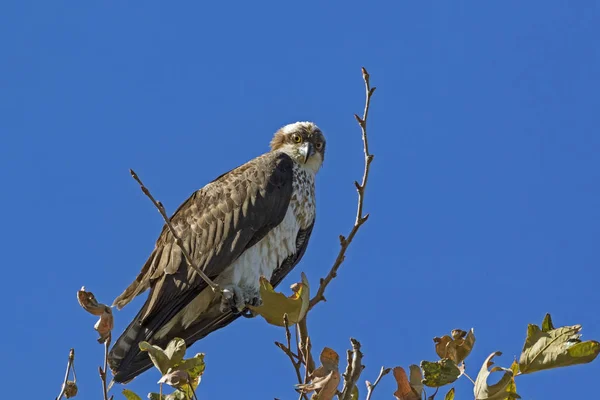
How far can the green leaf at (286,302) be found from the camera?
439 cm

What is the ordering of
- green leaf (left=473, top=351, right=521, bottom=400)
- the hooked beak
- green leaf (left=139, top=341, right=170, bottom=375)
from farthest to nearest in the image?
the hooked beak → green leaf (left=139, top=341, right=170, bottom=375) → green leaf (left=473, top=351, right=521, bottom=400)

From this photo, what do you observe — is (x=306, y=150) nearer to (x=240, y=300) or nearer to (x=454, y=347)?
(x=240, y=300)

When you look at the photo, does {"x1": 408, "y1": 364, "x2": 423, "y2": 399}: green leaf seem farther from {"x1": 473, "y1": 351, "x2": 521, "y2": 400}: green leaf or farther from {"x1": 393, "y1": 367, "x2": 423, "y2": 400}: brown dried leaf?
{"x1": 473, "y1": 351, "x2": 521, "y2": 400}: green leaf

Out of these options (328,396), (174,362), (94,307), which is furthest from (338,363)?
(94,307)

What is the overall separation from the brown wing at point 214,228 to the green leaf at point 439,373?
12.2 ft

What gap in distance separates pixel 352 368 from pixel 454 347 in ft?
2.03

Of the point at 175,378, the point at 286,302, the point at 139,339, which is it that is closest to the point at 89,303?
the point at 175,378

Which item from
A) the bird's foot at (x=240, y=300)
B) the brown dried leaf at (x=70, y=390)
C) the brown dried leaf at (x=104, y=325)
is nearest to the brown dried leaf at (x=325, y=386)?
the brown dried leaf at (x=104, y=325)

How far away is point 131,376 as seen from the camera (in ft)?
24.1

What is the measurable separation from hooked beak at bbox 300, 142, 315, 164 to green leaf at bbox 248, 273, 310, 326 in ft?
14.9

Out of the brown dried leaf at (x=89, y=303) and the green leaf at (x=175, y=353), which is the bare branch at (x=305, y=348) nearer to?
the green leaf at (x=175, y=353)

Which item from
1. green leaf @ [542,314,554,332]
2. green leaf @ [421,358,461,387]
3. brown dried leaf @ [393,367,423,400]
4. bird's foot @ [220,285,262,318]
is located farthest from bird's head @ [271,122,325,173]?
green leaf @ [542,314,554,332]

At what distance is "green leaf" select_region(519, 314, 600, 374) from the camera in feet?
12.2

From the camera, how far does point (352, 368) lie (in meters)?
3.83
